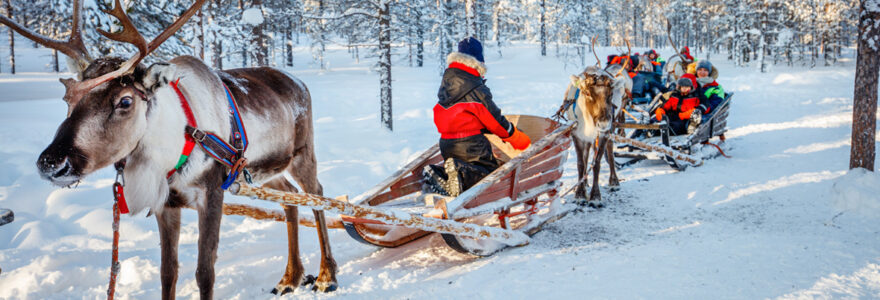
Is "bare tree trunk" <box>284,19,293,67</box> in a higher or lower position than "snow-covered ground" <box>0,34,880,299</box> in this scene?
higher

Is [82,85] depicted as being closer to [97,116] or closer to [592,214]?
[97,116]

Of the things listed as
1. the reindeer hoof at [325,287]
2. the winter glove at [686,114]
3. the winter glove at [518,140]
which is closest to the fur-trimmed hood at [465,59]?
the winter glove at [518,140]

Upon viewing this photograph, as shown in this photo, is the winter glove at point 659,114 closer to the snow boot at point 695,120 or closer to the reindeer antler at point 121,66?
the snow boot at point 695,120

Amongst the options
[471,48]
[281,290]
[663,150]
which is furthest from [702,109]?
[281,290]

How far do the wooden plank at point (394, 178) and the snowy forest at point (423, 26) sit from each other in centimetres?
466

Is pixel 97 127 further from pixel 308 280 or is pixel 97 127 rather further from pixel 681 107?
pixel 681 107

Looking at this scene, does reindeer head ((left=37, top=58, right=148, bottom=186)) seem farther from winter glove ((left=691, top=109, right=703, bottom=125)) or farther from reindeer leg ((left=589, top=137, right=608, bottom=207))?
winter glove ((left=691, top=109, right=703, bottom=125))

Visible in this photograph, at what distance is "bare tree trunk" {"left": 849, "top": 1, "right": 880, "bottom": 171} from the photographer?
6070 mm

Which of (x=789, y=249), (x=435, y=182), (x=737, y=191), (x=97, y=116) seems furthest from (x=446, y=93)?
(x=737, y=191)

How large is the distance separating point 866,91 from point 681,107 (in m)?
A: 3.38

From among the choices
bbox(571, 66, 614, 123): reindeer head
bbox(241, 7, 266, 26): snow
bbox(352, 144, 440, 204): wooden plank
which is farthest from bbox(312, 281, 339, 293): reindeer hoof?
bbox(241, 7, 266, 26): snow

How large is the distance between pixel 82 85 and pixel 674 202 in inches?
245

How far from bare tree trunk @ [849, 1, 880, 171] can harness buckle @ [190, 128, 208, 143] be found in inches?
293

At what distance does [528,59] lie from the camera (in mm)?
34094
